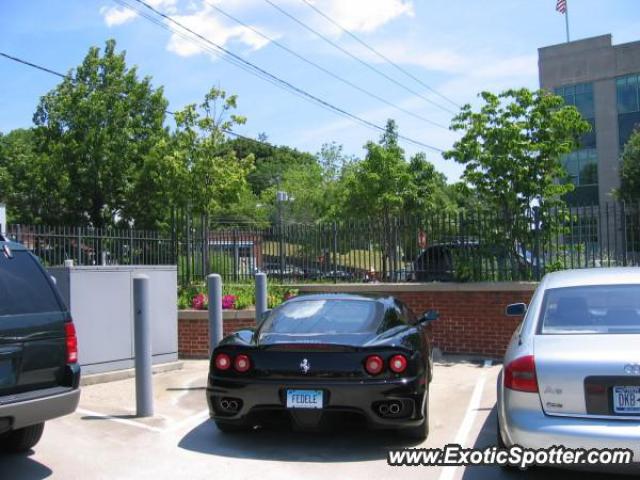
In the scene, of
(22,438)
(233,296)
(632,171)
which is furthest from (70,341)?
(632,171)

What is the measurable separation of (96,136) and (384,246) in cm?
1744

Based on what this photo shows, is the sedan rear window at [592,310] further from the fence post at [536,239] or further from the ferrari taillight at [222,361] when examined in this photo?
the fence post at [536,239]

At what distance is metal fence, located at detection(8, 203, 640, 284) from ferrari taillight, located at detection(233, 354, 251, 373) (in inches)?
254

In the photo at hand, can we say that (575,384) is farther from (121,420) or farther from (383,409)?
(121,420)

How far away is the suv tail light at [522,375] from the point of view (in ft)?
14.0

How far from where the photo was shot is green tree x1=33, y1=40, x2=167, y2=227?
2600 centimetres

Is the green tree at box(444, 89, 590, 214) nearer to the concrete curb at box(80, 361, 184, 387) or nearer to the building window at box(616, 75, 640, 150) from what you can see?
the concrete curb at box(80, 361, 184, 387)

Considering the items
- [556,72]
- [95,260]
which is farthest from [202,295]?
[556,72]

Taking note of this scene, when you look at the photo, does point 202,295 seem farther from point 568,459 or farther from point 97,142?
point 97,142

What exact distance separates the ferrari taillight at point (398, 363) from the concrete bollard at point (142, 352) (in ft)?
9.30

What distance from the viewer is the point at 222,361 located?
5844 mm

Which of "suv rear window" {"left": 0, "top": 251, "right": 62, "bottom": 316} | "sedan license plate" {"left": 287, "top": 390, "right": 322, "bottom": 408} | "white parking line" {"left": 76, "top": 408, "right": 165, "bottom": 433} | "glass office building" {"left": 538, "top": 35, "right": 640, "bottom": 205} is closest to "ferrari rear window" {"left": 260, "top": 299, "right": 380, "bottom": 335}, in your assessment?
"sedan license plate" {"left": 287, "top": 390, "right": 322, "bottom": 408}

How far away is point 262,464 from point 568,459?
240 cm

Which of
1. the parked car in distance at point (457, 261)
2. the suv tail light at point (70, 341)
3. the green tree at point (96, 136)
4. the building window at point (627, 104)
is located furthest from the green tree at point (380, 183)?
the building window at point (627, 104)
